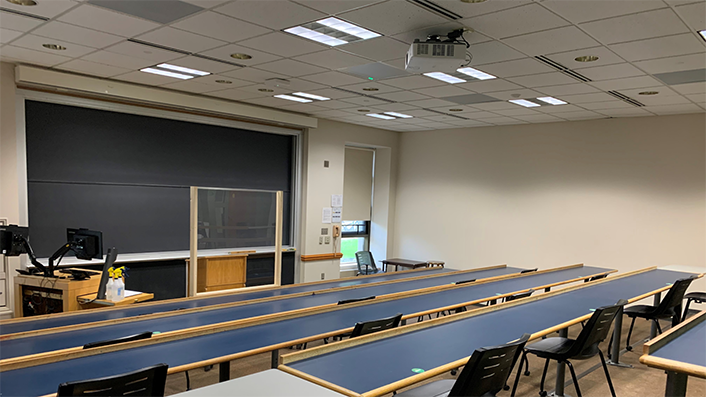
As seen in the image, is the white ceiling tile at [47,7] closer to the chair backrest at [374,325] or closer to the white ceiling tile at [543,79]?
the chair backrest at [374,325]

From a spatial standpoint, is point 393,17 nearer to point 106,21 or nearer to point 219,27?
point 219,27

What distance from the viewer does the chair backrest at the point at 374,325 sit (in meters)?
2.88

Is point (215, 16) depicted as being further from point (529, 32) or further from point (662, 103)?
point (662, 103)

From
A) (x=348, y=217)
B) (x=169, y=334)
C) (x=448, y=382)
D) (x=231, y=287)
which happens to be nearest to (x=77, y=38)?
(x=169, y=334)

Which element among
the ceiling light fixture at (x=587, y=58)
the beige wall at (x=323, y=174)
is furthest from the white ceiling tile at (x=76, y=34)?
the beige wall at (x=323, y=174)

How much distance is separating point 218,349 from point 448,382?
134 cm

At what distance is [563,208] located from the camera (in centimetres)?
773

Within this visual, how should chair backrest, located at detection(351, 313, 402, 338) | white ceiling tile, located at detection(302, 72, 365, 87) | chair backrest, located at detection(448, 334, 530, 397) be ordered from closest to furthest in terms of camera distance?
chair backrest, located at detection(448, 334, 530, 397) → chair backrest, located at detection(351, 313, 402, 338) → white ceiling tile, located at detection(302, 72, 365, 87)

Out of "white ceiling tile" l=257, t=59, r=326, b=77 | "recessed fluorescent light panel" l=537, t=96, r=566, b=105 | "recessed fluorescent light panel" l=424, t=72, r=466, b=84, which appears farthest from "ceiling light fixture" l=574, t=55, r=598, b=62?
"white ceiling tile" l=257, t=59, r=326, b=77

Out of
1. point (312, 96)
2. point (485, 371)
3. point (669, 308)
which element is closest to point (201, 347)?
point (485, 371)

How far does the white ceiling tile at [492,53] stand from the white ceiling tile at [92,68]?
3.79m

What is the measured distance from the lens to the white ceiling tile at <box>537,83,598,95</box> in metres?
5.18

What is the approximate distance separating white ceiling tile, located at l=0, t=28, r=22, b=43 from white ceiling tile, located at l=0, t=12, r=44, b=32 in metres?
0.12

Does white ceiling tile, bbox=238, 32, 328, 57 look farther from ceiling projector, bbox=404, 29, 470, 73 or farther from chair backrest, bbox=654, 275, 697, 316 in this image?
Answer: chair backrest, bbox=654, 275, 697, 316
